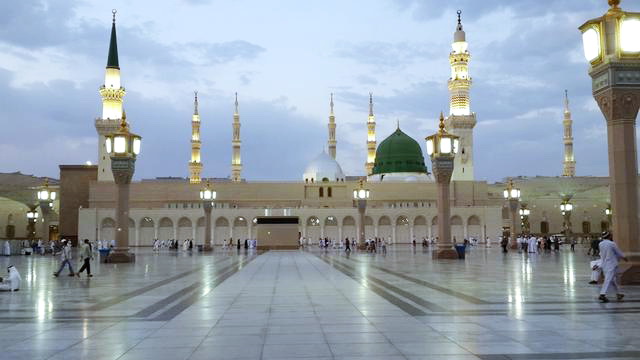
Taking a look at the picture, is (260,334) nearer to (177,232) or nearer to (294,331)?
(294,331)

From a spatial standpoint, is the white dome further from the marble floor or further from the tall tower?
the marble floor

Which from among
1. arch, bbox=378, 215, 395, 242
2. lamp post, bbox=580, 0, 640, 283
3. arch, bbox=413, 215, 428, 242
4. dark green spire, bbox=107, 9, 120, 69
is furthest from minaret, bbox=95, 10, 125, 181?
lamp post, bbox=580, 0, 640, 283

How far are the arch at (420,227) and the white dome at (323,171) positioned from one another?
15.9 m

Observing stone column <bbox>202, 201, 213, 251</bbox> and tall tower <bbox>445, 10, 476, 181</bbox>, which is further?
tall tower <bbox>445, 10, 476, 181</bbox>

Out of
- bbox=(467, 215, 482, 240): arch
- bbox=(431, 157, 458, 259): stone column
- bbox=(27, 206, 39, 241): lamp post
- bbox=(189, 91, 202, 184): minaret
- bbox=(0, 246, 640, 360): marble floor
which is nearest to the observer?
bbox=(0, 246, 640, 360): marble floor

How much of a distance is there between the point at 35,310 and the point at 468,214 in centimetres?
5475

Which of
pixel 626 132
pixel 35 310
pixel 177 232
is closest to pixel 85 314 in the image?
pixel 35 310

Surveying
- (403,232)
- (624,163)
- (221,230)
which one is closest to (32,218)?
(221,230)

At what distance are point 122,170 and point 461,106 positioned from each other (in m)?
43.5

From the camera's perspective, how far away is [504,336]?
6.58 metres

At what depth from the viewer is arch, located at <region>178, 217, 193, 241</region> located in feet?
196

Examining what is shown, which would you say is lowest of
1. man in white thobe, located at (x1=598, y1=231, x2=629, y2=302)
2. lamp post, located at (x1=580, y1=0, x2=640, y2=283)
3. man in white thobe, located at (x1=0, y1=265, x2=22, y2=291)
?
man in white thobe, located at (x1=0, y1=265, x2=22, y2=291)

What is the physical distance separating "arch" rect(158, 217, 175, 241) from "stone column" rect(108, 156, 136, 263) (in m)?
35.9

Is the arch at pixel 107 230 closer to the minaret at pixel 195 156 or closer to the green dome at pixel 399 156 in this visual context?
the minaret at pixel 195 156
